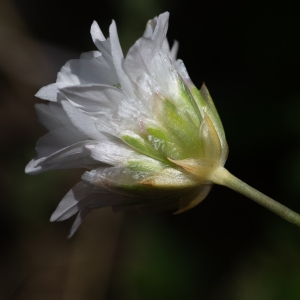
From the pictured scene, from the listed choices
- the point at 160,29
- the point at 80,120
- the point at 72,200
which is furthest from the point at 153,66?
the point at 72,200

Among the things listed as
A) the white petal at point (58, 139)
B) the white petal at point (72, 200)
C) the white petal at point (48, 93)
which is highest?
the white petal at point (48, 93)

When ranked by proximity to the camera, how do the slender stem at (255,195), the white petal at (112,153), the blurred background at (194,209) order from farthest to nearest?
1. the blurred background at (194,209)
2. the white petal at (112,153)
3. the slender stem at (255,195)

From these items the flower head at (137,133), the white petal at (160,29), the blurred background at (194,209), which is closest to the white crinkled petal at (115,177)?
the flower head at (137,133)

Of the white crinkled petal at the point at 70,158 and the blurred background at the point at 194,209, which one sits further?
the blurred background at the point at 194,209

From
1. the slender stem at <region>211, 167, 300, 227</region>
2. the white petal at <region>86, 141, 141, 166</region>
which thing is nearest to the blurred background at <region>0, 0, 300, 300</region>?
the slender stem at <region>211, 167, 300, 227</region>

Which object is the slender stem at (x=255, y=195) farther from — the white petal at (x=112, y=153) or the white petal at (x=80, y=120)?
the white petal at (x=80, y=120)

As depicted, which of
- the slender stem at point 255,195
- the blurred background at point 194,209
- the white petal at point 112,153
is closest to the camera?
the slender stem at point 255,195

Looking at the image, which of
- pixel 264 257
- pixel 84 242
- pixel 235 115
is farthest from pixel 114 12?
pixel 264 257

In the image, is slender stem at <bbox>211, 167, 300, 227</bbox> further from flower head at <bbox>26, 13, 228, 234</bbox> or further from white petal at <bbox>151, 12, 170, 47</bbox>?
white petal at <bbox>151, 12, 170, 47</bbox>
